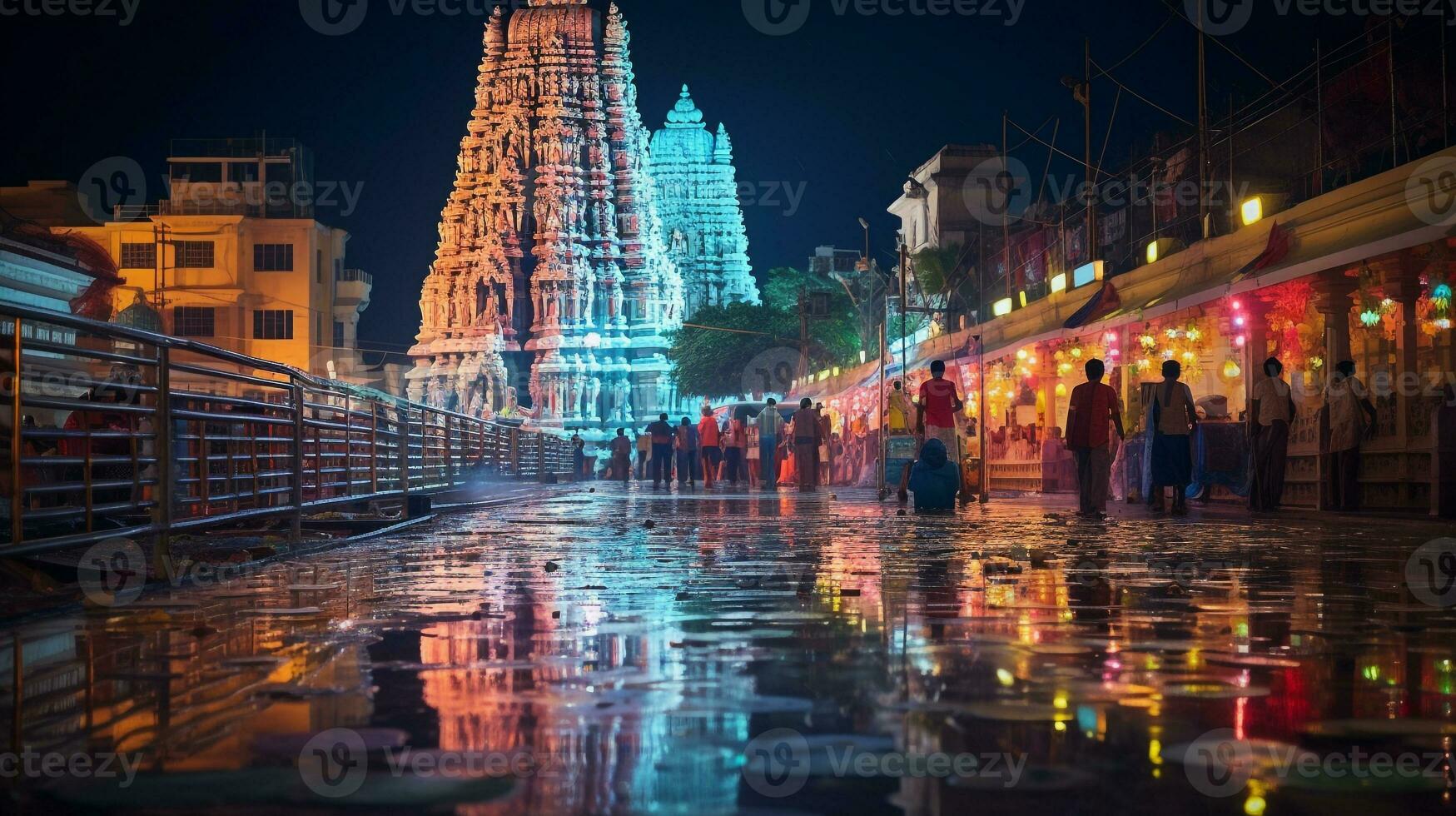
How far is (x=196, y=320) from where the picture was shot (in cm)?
7756

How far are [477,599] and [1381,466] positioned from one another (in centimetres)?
1342

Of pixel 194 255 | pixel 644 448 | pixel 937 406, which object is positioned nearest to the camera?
pixel 937 406

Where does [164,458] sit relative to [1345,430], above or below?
below

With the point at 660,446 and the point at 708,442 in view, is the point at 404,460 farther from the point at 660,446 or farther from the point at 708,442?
the point at 708,442

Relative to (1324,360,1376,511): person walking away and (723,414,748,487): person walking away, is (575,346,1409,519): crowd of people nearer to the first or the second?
(1324,360,1376,511): person walking away

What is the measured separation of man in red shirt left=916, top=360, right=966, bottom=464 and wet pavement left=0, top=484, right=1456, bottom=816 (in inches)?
377

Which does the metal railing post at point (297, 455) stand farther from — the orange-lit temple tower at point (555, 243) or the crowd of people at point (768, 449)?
the orange-lit temple tower at point (555, 243)

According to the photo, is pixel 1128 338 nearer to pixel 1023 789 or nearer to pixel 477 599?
pixel 477 599

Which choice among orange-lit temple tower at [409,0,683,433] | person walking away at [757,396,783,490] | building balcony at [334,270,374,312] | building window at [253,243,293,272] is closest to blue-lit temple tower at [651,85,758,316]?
orange-lit temple tower at [409,0,683,433]

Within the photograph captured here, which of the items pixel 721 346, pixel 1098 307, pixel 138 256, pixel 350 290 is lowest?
pixel 1098 307

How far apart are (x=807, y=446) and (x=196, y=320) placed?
5534 cm

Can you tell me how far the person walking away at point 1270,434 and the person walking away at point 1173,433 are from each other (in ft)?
3.13

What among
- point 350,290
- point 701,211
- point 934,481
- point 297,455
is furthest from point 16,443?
point 701,211

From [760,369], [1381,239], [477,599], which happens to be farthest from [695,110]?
[477,599]
